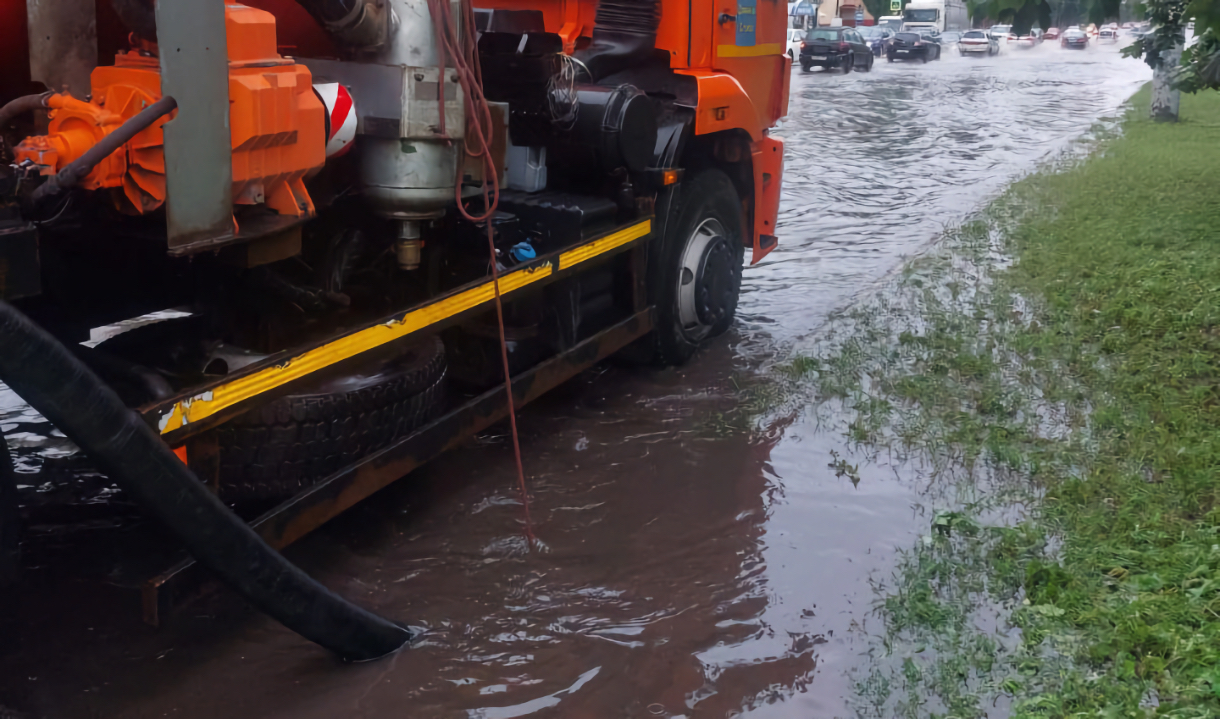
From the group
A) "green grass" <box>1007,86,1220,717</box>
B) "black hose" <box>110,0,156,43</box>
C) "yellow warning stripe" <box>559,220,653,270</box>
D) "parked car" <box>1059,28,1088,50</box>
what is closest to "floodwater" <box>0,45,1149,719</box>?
"green grass" <box>1007,86,1220,717</box>

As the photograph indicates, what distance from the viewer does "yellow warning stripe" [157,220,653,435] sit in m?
2.92

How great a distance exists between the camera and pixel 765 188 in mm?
6797

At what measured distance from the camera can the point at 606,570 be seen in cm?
405

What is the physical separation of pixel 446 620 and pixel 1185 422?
3.58 m

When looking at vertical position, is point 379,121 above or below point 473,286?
above

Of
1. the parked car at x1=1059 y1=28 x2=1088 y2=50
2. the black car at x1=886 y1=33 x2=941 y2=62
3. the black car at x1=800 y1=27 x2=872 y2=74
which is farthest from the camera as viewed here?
the parked car at x1=1059 y1=28 x2=1088 y2=50

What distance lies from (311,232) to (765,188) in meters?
3.54

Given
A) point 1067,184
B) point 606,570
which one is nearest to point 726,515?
point 606,570

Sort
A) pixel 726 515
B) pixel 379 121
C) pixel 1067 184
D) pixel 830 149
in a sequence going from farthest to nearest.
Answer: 1. pixel 830 149
2. pixel 1067 184
3. pixel 726 515
4. pixel 379 121

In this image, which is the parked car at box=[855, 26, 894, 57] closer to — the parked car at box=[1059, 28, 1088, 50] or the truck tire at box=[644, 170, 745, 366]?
the parked car at box=[1059, 28, 1088, 50]

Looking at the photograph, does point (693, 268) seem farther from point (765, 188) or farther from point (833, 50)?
point (833, 50)

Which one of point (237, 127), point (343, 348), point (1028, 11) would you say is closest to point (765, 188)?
point (1028, 11)

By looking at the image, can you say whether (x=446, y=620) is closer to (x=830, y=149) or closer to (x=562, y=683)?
(x=562, y=683)

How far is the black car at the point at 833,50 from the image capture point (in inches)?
1403
